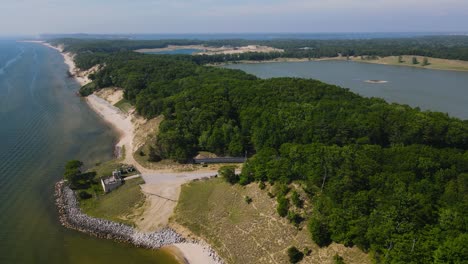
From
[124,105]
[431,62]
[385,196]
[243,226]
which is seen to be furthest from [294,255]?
[431,62]

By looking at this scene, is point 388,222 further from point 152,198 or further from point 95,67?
point 95,67

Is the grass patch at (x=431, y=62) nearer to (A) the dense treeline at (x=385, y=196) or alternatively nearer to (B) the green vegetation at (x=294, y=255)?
(A) the dense treeline at (x=385, y=196)

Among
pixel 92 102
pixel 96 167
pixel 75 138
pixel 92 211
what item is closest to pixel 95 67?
pixel 92 102

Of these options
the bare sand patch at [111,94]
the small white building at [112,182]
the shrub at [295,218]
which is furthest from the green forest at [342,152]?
the bare sand patch at [111,94]

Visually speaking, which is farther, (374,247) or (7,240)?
(7,240)

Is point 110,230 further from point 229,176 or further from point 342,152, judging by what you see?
point 342,152

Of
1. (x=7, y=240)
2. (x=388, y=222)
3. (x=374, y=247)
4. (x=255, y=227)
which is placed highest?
(x=388, y=222)
